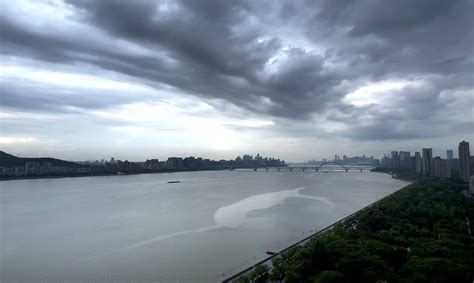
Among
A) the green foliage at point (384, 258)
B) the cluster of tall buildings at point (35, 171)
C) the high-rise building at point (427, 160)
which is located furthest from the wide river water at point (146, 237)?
the high-rise building at point (427, 160)

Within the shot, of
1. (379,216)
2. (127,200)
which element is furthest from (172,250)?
(127,200)

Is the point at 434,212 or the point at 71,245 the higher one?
the point at 434,212

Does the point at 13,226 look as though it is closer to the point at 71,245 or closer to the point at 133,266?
the point at 71,245

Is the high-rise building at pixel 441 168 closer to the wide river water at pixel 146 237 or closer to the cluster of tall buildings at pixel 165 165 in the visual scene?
the wide river water at pixel 146 237

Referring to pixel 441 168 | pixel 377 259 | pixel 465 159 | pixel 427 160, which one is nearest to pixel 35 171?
pixel 377 259

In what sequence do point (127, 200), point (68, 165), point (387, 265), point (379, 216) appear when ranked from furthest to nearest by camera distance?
point (68, 165)
point (127, 200)
point (379, 216)
point (387, 265)

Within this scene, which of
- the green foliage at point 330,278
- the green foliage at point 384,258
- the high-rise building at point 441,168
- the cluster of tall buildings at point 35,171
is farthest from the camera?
the cluster of tall buildings at point 35,171

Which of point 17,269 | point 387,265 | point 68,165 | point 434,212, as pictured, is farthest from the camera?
point 68,165

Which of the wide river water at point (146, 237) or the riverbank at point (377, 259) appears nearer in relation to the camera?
the riverbank at point (377, 259)

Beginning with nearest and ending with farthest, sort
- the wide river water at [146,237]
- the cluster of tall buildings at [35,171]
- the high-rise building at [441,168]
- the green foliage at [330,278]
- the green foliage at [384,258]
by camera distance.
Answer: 1. the green foliage at [330,278]
2. the green foliage at [384,258]
3. the wide river water at [146,237]
4. the high-rise building at [441,168]
5. the cluster of tall buildings at [35,171]

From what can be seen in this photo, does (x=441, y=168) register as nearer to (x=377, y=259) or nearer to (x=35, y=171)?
(x=377, y=259)
